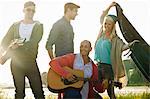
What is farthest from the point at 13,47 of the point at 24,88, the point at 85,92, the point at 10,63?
the point at 85,92

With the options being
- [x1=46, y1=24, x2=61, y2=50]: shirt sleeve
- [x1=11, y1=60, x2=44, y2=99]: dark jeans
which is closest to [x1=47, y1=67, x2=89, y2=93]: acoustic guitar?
[x1=11, y1=60, x2=44, y2=99]: dark jeans

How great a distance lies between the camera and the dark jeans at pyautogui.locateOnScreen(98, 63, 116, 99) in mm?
5996

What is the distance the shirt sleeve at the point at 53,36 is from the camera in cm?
621

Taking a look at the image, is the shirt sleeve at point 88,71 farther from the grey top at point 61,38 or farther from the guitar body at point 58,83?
the grey top at point 61,38

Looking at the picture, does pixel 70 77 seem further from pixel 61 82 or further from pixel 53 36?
pixel 53 36

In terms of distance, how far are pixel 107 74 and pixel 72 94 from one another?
59 cm

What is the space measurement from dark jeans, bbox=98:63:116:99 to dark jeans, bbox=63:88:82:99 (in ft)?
1.30

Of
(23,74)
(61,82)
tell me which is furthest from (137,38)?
(23,74)

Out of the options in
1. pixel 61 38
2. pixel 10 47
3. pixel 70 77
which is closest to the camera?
pixel 70 77

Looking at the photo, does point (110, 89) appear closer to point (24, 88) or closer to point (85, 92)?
point (85, 92)

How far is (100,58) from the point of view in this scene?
6.08 metres

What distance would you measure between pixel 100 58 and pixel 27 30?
1157 millimetres

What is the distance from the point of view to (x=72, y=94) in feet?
19.2

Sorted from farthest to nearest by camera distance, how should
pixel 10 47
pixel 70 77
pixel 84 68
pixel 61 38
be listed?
pixel 61 38, pixel 10 47, pixel 84 68, pixel 70 77
